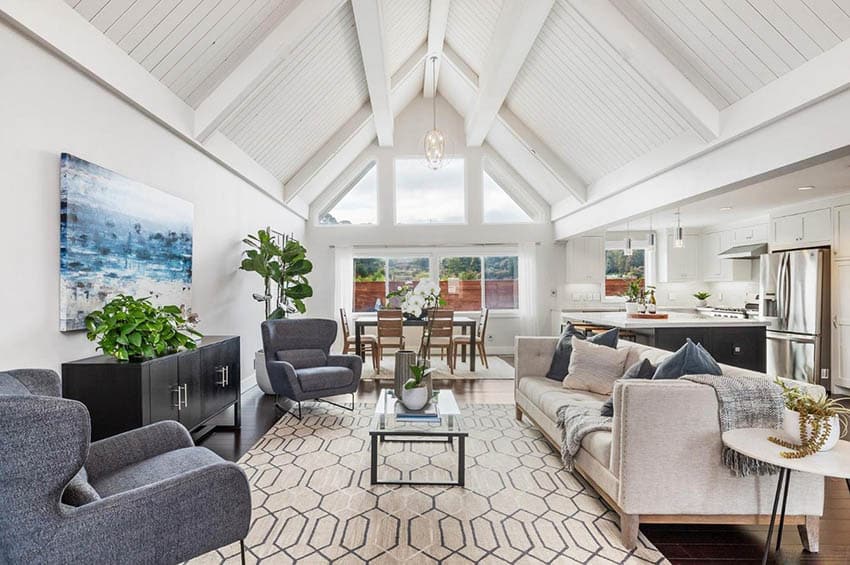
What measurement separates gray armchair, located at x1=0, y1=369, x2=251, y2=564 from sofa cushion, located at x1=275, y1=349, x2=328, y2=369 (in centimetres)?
270

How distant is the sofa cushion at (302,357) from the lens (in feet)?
15.2

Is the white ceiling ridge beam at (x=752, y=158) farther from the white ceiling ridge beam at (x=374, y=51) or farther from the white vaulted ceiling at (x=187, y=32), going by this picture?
the white vaulted ceiling at (x=187, y=32)

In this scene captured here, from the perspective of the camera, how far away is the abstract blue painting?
2.62 m

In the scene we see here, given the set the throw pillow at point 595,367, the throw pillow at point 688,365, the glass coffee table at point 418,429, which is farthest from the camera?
the throw pillow at point 595,367

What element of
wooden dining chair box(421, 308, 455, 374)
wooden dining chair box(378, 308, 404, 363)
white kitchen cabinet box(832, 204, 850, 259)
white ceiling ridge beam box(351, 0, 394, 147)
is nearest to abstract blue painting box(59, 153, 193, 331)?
white ceiling ridge beam box(351, 0, 394, 147)

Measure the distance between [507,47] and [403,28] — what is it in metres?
1.47

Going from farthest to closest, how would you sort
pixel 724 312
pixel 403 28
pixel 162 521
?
pixel 724 312 → pixel 403 28 → pixel 162 521

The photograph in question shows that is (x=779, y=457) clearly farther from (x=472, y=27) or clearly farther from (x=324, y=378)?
(x=472, y=27)

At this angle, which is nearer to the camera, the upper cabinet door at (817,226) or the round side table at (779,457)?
the round side table at (779,457)

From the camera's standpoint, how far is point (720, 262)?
791 cm

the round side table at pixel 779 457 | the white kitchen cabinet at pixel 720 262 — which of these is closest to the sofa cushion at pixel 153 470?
the round side table at pixel 779 457

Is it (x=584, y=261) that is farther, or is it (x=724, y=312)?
(x=584, y=261)

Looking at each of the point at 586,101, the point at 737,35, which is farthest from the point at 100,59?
the point at 586,101

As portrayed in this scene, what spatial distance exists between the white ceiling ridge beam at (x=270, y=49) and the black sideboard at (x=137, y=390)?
82.4 inches
